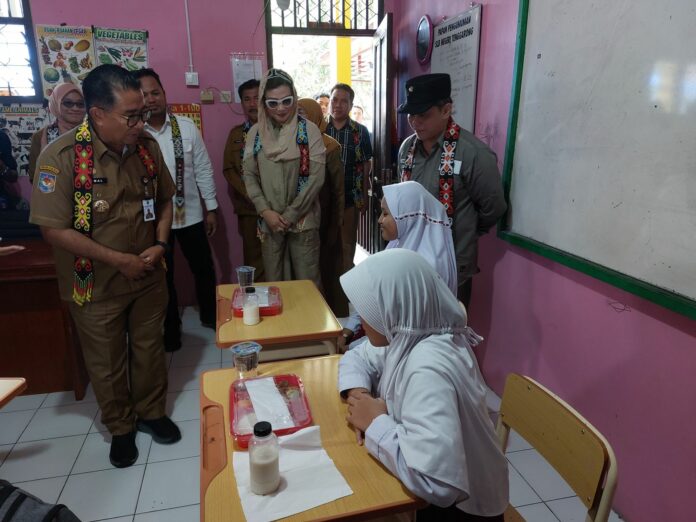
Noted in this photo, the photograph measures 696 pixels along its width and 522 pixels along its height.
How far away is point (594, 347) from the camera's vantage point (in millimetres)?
1821

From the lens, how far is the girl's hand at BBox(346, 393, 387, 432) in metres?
1.10

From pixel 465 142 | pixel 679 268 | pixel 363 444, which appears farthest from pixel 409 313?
pixel 465 142

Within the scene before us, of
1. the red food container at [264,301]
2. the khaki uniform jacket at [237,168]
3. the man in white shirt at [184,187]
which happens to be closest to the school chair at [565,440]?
the red food container at [264,301]

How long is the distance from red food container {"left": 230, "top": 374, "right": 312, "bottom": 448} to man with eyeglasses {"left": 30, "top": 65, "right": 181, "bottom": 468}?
0.90m

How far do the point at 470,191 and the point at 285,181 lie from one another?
3.75 feet

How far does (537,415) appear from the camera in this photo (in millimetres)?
1189

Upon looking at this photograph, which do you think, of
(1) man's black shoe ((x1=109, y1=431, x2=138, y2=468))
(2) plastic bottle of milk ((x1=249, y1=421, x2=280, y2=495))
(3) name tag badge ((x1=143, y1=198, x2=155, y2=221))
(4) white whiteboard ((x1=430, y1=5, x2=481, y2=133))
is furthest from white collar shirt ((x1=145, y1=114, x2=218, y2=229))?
Answer: (2) plastic bottle of milk ((x1=249, y1=421, x2=280, y2=495))

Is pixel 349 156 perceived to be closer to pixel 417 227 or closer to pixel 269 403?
pixel 417 227

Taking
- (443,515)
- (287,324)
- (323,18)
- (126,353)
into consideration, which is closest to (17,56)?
(323,18)

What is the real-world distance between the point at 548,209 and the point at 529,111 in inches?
18.6

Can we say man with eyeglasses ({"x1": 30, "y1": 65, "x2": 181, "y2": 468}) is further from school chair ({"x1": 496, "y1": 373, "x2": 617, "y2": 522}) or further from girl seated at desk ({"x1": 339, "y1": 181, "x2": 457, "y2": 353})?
school chair ({"x1": 496, "y1": 373, "x2": 617, "y2": 522})

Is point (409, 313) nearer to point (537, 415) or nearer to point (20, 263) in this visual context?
point (537, 415)

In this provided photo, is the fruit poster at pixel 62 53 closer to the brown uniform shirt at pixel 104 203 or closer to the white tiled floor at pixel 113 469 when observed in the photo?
the brown uniform shirt at pixel 104 203

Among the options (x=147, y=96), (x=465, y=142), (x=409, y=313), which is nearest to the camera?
(x=409, y=313)
